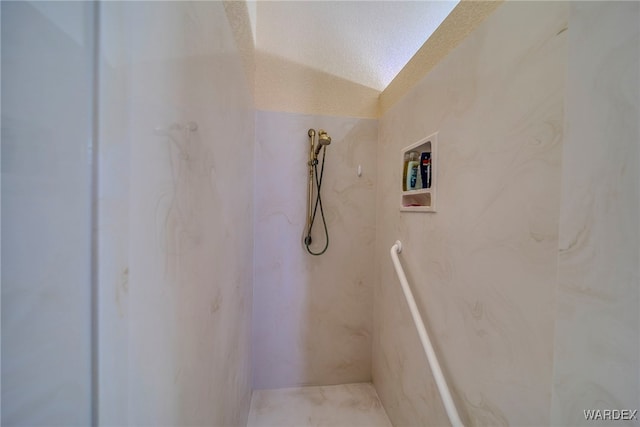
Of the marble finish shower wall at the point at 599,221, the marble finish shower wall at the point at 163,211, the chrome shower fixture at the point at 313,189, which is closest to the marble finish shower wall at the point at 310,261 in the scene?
the chrome shower fixture at the point at 313,189

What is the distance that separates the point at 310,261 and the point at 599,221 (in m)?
1.26

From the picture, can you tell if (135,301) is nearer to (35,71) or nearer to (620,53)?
(35,71)

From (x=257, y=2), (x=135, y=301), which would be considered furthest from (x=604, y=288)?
(x=257, y=2)

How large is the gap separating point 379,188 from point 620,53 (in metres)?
1.07

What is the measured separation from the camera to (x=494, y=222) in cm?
64

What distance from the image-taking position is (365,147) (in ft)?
4.93

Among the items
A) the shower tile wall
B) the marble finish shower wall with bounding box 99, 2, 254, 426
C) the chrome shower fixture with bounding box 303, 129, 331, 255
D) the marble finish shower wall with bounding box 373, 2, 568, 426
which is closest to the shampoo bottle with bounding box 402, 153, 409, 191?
the marble finish shower wall with bounding box 373, 2, 568, 426

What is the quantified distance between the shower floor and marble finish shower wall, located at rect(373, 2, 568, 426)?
41 centimetres

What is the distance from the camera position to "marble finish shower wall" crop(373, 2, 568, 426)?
52 cm

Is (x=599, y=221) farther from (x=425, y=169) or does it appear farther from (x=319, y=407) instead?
(x=319, y=407)

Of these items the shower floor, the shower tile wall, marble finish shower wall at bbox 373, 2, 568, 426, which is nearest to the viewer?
the shower tile wall

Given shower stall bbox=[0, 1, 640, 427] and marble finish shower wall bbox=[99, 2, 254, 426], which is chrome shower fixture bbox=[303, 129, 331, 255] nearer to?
shower stall bbox=[0, 1, 640, 427]

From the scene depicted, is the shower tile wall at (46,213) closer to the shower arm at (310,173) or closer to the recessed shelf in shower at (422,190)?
the recessed shelf in shower at (422,190)

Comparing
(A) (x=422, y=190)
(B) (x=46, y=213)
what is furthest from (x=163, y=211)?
(A) (x=422, y=190)
